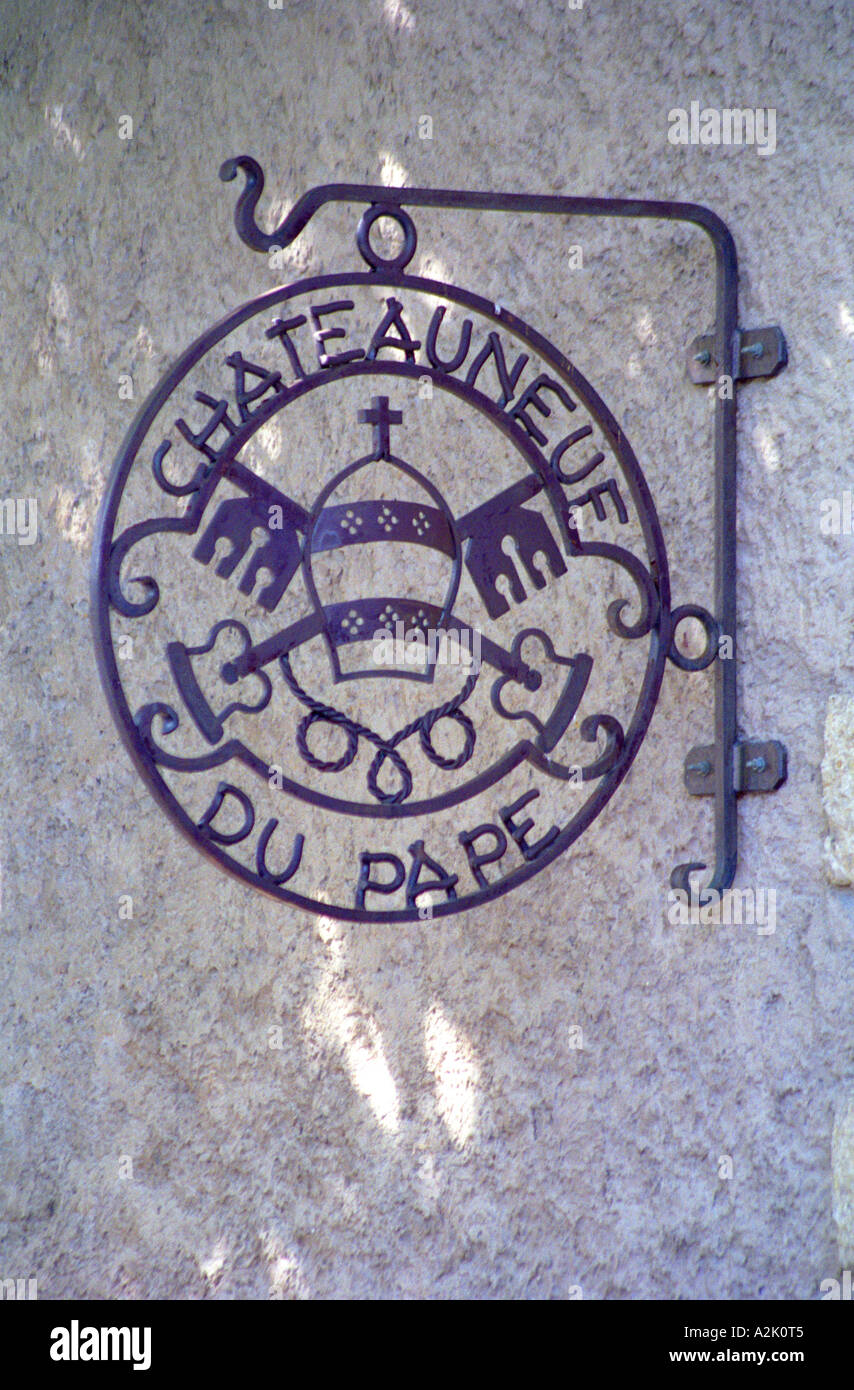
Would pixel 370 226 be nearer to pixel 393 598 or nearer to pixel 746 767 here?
pixel 393 598

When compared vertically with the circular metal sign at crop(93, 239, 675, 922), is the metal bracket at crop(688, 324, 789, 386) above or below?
above

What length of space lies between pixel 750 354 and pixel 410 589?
0.54 m

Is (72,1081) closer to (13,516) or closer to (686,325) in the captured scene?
(13,516)

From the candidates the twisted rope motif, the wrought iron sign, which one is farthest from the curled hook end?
the twisted rope motif

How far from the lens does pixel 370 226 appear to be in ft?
4.89

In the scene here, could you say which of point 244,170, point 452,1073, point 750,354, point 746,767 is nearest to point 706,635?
point 746,767

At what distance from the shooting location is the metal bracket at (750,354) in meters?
1.60

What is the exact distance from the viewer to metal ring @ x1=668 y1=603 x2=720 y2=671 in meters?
1.59

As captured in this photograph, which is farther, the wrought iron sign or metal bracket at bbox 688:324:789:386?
metal bracket at bbox 688:324:789:386

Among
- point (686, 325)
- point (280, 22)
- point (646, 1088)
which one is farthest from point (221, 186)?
point (646, 1088)

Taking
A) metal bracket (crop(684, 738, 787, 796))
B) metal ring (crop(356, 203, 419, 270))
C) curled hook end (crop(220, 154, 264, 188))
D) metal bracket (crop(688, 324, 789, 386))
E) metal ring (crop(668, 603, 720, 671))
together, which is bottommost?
metal bracket (crop(684, 738, 787, 796))

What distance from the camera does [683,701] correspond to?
5.35 ft

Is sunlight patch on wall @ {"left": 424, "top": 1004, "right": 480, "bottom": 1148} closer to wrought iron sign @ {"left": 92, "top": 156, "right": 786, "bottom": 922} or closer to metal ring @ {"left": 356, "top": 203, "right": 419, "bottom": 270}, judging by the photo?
wrought iron sign @ {"left": 92, "top": 156, "right": 786, "bottom": 922}

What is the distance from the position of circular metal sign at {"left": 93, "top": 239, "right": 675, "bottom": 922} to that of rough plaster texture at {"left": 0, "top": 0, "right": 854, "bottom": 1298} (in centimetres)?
7
